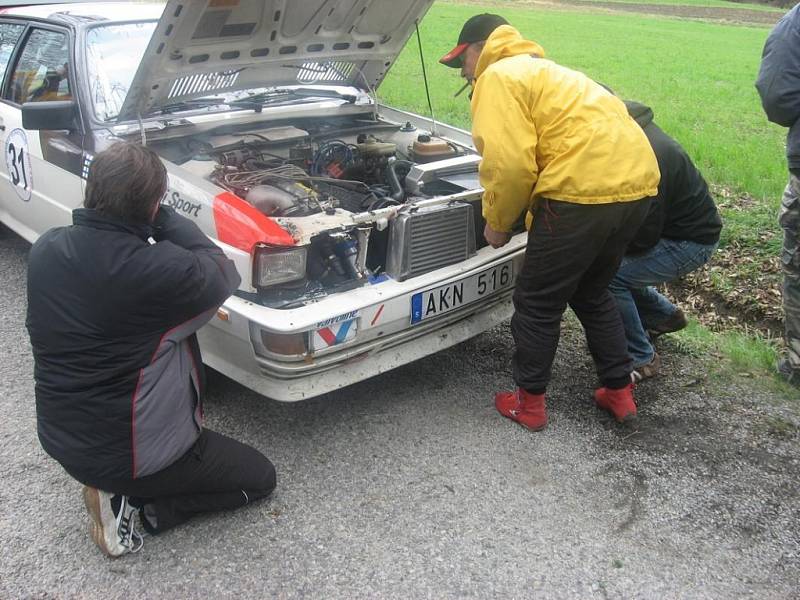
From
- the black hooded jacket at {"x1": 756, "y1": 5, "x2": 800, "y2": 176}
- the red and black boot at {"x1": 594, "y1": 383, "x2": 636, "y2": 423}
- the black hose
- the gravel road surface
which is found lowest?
the gravel road surface

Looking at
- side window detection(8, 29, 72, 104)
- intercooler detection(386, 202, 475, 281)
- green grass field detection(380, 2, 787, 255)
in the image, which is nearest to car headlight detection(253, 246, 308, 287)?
intercooler detection(386, 202, 475, 281)

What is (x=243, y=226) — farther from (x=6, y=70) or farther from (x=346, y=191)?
(x=6, y=70)

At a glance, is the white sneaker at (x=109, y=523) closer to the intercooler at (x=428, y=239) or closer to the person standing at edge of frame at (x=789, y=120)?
the intercooler at (x=428, y=239)

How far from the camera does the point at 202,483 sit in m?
2.69

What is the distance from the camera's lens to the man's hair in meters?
2.38

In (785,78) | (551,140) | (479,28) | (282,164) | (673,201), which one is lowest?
(282,164)

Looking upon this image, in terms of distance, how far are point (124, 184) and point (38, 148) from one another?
2.06 metres

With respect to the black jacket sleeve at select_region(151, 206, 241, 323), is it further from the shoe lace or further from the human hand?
the human hand

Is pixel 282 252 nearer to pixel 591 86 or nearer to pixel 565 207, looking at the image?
pixel 565 207

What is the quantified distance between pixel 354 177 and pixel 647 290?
1.73m

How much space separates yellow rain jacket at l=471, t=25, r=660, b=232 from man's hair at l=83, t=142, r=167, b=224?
133cm

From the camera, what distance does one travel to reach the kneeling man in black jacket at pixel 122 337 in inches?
93.2

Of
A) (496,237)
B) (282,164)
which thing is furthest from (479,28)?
(282,164)

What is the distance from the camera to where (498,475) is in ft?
10.1
